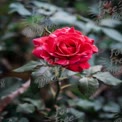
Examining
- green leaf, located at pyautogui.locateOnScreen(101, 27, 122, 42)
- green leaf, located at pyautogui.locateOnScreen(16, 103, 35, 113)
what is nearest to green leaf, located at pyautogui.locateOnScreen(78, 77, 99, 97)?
green leaf, located at pyautogui.locateOnScreen(16, 103, 35, 113)

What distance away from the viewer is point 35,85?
74 centimetres

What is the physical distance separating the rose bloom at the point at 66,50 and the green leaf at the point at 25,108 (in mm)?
234

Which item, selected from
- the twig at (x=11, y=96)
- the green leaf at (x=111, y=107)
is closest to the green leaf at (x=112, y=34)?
the green leaf at (x=111, y=107)

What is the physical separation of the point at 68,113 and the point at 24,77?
187 mm

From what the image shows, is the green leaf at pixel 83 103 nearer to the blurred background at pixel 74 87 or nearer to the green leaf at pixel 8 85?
the blurred background at pixel 74 87

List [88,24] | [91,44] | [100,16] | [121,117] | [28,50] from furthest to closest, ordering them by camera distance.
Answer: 1. [28,50]
2. [88,24]
3. [100,16]
4. [121,117]
5. [91,44]

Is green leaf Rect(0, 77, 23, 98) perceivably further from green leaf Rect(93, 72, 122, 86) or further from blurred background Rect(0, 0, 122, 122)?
green leaf Rect(93, 72, 122, 86)

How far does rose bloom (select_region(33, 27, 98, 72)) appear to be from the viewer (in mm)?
679

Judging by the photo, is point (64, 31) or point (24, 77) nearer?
point (64, 31)

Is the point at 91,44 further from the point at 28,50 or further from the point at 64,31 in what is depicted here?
the point at 28,50

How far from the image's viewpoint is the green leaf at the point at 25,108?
2.88ft

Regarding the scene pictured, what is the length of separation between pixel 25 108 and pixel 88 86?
24 cm

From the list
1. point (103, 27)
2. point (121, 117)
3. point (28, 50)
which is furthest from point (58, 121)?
point (28, 50)

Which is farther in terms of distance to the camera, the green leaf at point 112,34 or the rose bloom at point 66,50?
the green leaf at point 112,34
